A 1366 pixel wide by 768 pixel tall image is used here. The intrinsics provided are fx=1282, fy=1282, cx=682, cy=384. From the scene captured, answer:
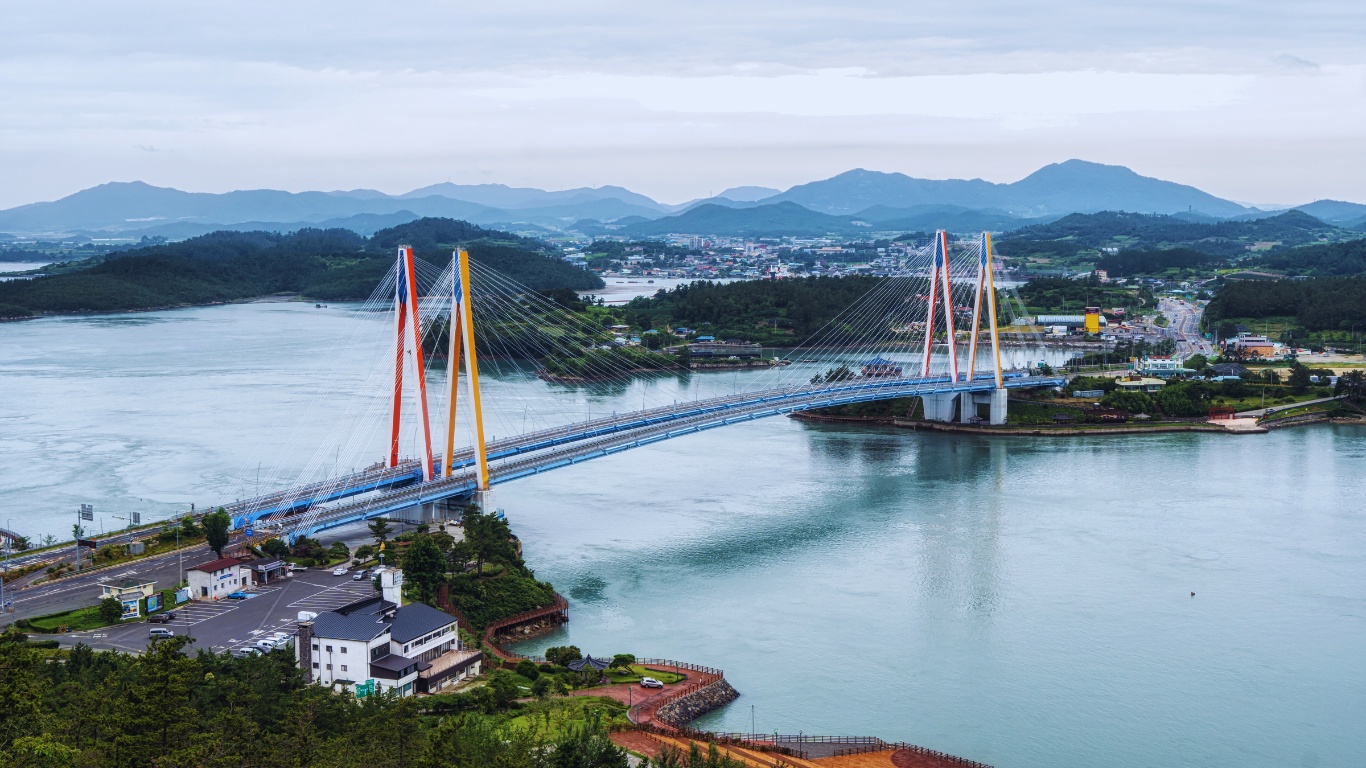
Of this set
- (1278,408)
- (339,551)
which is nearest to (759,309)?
(1278,408)

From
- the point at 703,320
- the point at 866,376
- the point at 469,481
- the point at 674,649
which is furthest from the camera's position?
the point at 703,320

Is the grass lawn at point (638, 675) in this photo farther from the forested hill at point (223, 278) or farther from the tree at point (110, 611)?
the forested hill at point (223, 278)

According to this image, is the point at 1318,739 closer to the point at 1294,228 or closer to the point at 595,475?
the point at 595,475

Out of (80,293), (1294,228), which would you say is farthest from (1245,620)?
(1294,228)

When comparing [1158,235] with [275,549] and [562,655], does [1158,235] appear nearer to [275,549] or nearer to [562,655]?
[275,549]

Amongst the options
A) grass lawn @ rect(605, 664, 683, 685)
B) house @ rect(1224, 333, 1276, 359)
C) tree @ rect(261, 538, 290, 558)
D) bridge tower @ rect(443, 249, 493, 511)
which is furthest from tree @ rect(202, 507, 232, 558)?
house @ rect(1224, 333, 1276, 359)

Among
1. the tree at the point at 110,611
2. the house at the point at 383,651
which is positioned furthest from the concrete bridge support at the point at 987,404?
the tree at the point at 110,611
